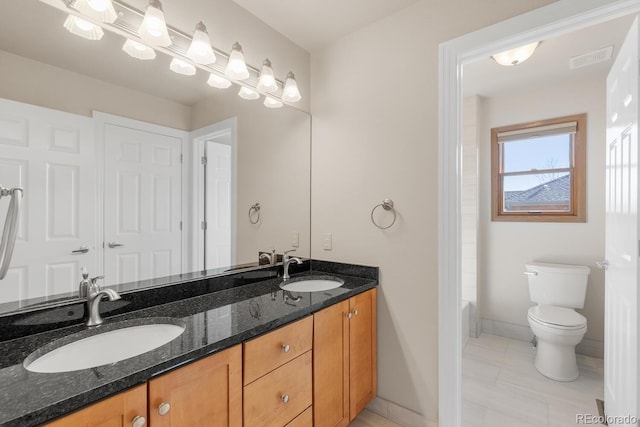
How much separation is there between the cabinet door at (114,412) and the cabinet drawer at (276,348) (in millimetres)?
357

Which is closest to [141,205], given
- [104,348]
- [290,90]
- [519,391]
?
[104,348]

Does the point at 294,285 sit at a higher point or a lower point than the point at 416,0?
lower

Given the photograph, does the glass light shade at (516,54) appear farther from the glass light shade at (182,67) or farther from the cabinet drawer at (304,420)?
the cabinet drawer at (304,420)

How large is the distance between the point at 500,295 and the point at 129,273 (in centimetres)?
322

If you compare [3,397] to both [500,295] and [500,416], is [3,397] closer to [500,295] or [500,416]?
[500,416]

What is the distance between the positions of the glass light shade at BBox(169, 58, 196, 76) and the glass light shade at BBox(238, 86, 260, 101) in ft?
1.02

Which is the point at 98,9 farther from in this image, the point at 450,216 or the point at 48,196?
the point at 450,216

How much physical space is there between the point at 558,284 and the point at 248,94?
291cm

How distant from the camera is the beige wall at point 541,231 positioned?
2555 mm

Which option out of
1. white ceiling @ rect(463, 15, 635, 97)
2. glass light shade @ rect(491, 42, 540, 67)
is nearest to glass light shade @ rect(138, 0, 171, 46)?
glass light shade @ rect(491, 42, 540, 67)

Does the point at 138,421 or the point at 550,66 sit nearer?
the point at 138,421

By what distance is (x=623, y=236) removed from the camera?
140 cm

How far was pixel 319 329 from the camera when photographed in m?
1.43

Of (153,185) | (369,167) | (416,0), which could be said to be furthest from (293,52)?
(153,185)
